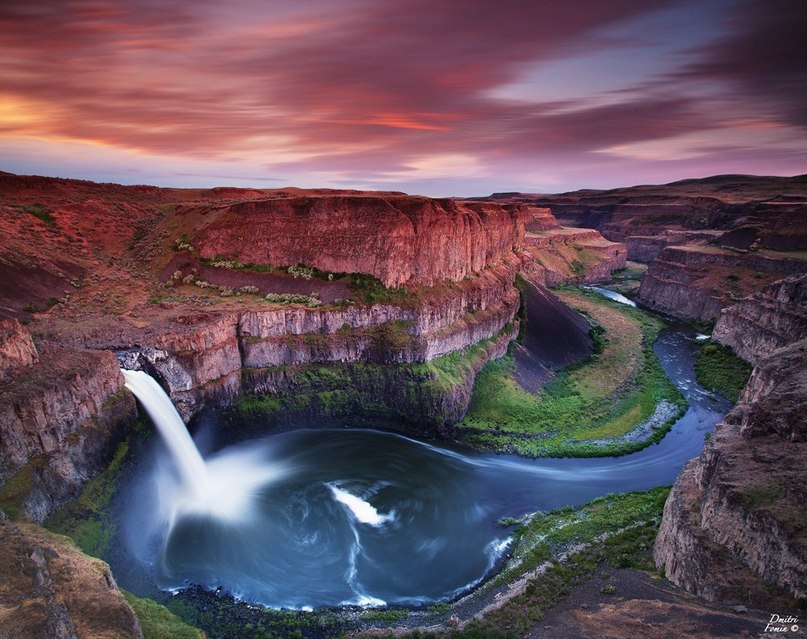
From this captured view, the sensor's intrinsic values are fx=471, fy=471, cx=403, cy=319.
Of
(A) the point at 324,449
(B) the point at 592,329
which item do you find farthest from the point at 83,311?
(B) the point at 592,329

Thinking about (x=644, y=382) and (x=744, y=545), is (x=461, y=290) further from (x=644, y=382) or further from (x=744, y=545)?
(x=744, y=545)

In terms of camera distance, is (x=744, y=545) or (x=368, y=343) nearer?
(x=744, y=545)

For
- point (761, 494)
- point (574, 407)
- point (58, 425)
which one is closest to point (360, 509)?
point (58, 425)

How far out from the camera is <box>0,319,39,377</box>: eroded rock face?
2392 cm

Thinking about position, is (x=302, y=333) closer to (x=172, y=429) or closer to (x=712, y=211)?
(x=172, y=429)

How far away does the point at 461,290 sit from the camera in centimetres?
4762

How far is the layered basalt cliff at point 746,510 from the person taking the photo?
50.9 feet

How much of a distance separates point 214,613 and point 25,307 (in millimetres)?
28426

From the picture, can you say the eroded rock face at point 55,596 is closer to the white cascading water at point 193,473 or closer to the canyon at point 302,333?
the canyon at point 302,333

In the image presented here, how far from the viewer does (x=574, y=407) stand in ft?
141

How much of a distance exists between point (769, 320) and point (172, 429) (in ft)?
186

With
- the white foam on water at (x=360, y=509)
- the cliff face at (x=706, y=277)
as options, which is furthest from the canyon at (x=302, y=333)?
the white foam on water at (x=360, y=509)

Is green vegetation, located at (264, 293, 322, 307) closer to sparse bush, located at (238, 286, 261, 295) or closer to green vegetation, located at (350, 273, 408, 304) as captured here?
sparse bush, located at (238, 286, 261, 295)

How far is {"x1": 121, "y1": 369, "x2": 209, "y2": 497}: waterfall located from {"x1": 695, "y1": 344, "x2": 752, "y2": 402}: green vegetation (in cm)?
4781
